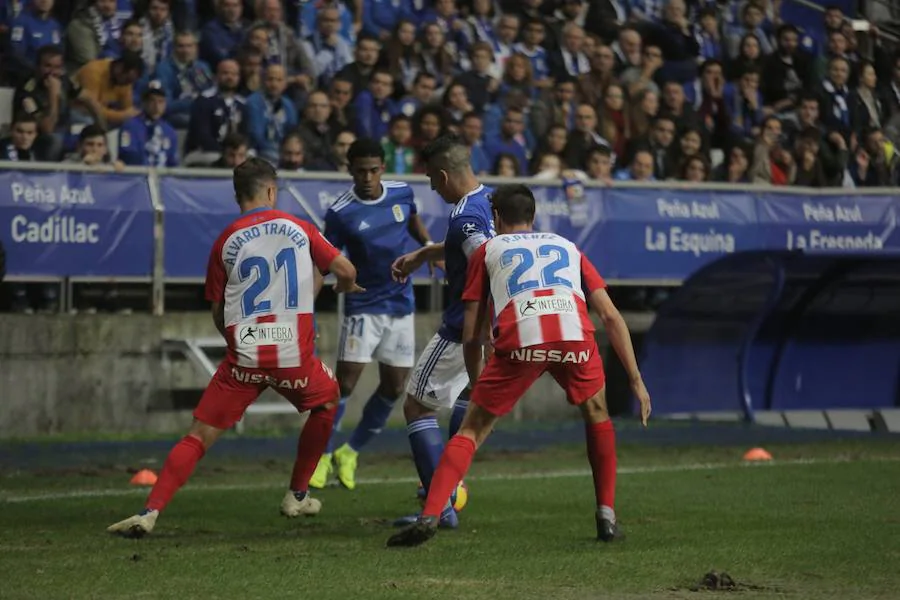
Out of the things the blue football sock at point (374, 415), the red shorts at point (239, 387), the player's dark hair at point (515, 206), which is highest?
the player's dark hair at point (515, 206)

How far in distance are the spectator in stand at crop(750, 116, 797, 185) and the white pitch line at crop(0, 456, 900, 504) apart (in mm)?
6334

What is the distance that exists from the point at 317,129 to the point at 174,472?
27.4ft

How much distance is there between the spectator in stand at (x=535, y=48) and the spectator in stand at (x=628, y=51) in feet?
3.32

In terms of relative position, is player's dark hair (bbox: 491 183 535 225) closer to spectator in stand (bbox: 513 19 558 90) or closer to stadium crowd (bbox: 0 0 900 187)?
stadium crowd (bbox: 0 0 900 187)

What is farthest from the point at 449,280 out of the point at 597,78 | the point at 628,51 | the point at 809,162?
the point at 628,51

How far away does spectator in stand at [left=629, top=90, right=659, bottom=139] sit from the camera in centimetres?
1945

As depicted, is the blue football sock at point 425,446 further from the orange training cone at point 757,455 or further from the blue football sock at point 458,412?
the orange training cone at point 757,455

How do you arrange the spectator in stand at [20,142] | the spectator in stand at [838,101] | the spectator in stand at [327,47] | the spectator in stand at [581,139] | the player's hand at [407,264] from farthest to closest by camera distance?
the spectator in stand at [838,101]
the spectator in stand at [327,47]
the spectator in stand at [581,139]
the spectator in stand at [20,142]
the player's hand at [407,264]

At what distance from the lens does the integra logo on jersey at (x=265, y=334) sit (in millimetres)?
9328

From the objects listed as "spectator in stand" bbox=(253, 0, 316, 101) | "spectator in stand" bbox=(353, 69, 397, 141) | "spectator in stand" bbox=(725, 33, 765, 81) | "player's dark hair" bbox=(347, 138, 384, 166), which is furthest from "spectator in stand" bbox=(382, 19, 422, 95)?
"player's dark hair" bbox=(347, 138, 384, 166)

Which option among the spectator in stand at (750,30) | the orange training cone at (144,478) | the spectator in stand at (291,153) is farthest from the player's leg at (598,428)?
the spectator in stand at (750,30)

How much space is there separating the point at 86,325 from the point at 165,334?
76 cm

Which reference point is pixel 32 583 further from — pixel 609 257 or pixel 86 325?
pixel 609 257

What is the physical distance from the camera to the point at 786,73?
22453mm
